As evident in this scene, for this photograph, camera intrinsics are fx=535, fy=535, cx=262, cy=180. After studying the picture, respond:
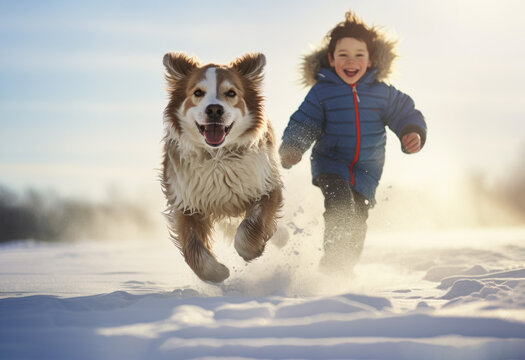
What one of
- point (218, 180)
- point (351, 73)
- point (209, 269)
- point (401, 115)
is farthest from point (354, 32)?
point (209, 269)

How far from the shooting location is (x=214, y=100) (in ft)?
12.8

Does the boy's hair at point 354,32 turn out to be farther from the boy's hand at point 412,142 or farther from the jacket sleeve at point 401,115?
the boy's hand at point 412,142

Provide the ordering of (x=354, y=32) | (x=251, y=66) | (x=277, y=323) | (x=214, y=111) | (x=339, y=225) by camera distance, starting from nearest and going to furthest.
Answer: (x=277, y=323) → (x=214, y=111) → (x=251, y=66) → (x=339, y=225) → (x=354, y=32)

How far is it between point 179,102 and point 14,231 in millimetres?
17959

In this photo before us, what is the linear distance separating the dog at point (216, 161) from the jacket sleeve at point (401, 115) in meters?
1.27

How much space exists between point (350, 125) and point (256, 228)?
1.41 m

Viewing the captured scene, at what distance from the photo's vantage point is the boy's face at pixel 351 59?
490 cm

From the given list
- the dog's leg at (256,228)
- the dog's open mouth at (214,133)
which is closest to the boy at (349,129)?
the dog's leg at (256,228)

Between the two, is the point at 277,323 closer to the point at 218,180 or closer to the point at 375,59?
the point at 218,180

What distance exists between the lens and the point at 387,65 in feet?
16.5

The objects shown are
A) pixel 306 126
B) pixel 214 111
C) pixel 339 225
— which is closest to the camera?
pixel 214 111

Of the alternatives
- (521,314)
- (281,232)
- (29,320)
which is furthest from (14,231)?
(521,314)

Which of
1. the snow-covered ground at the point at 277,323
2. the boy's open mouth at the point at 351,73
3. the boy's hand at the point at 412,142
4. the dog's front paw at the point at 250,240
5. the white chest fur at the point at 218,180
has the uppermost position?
the boy's open mouth at the point at 351,73

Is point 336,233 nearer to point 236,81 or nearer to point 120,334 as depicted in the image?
point 236,81
